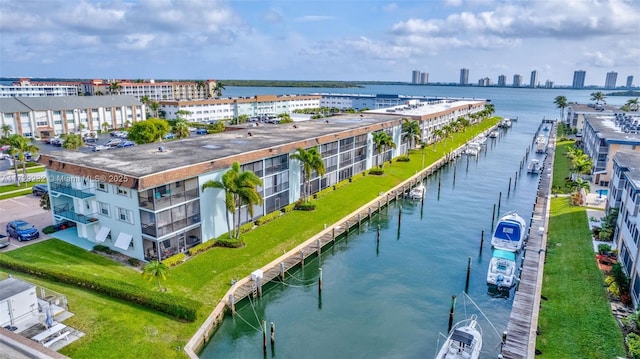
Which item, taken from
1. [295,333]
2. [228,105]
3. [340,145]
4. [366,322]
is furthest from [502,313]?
[228,105]

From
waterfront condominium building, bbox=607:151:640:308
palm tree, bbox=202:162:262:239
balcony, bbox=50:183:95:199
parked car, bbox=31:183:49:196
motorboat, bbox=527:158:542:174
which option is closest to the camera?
waterfront condominium building, bbox=607:151:640:308

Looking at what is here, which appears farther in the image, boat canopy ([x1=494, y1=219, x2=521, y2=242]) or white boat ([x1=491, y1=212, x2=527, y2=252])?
boat canopy ([x1=494, y1=219, x2=521, y2=242])

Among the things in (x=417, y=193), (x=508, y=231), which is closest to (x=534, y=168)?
(x=417, y=193)

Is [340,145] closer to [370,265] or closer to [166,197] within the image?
[370,265]

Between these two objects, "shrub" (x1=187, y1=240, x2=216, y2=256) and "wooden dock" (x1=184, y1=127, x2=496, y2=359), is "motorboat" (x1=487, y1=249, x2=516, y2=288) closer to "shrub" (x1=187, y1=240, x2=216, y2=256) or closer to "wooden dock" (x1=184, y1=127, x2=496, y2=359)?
"wooden dock" (x1=184, y1=127, x2=496, y2=359)

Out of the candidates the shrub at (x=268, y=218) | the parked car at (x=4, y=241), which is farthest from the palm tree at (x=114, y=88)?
the shrub at (x=268, y=218)

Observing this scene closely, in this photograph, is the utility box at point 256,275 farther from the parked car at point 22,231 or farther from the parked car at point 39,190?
the parked car at point 39,190

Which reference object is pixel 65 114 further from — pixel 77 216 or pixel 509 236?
pixel 509 236

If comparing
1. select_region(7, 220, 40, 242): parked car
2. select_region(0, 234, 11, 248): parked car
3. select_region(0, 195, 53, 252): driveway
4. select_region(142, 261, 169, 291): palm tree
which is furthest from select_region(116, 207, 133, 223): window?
select_region(0, 234, 11, 248): parked car
